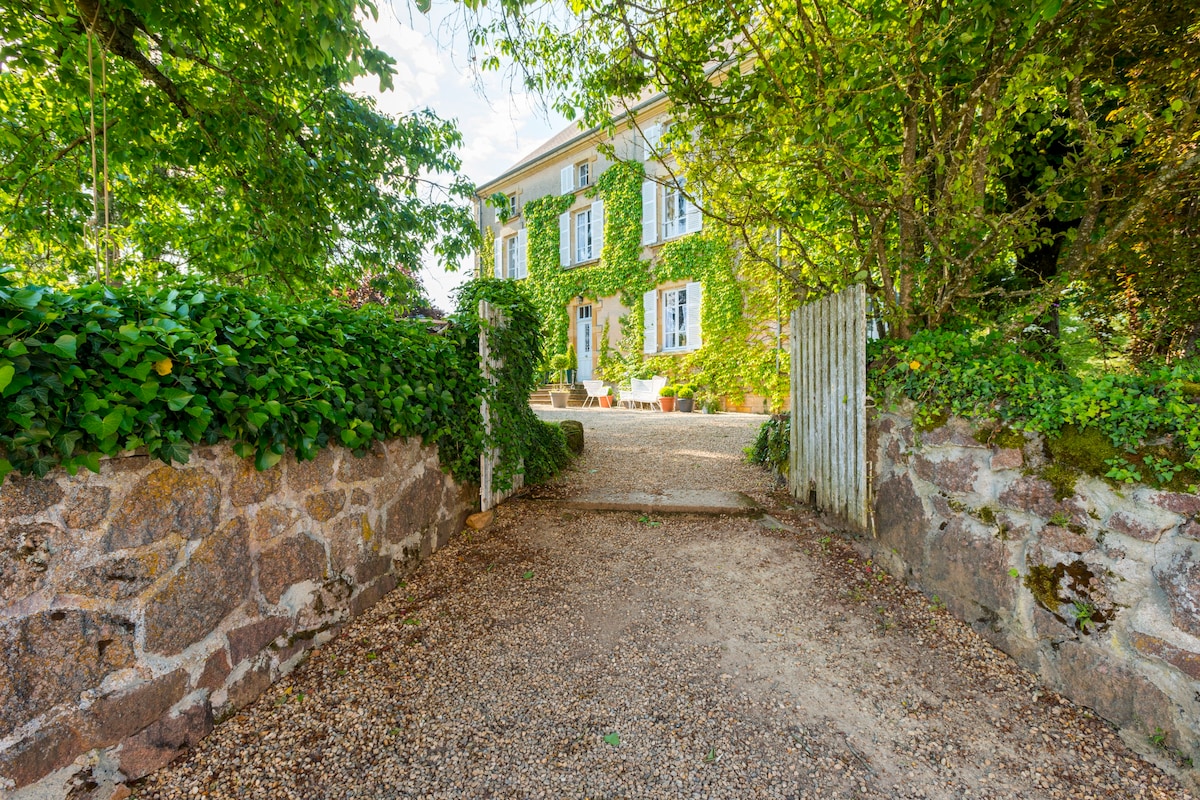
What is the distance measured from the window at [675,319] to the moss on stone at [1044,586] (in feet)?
32.6

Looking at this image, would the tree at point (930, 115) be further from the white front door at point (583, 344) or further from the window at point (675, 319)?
the white front door at point (583, 344)

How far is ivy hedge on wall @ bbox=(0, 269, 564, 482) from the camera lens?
1.23m

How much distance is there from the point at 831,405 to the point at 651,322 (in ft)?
30.6

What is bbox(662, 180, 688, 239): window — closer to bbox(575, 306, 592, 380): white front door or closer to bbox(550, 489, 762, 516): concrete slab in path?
bbox(575, 306, 592, 380): white front door

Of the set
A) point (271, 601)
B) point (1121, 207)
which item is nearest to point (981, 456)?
point (1121, 207)

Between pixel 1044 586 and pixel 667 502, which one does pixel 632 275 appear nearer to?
pixel 667 502

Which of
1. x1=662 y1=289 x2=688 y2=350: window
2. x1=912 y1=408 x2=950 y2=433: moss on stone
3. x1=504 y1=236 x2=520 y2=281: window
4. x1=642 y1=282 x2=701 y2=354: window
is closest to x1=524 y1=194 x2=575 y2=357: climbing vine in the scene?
x1=504 y1=236 x2=520 y2=281: window

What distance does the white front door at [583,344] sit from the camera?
47.1 ft

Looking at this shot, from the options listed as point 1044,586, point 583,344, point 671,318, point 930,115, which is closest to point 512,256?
point 583,344

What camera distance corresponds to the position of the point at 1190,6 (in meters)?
2.37

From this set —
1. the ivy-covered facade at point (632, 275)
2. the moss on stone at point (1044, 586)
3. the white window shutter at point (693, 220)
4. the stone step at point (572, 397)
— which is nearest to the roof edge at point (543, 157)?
the ivy-covered facade at point (632, 275)

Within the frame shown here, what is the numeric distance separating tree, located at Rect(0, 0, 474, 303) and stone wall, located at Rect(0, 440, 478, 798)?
1.90 meters

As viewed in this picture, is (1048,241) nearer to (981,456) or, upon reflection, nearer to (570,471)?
(981,456)

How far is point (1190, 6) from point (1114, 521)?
2.68m
